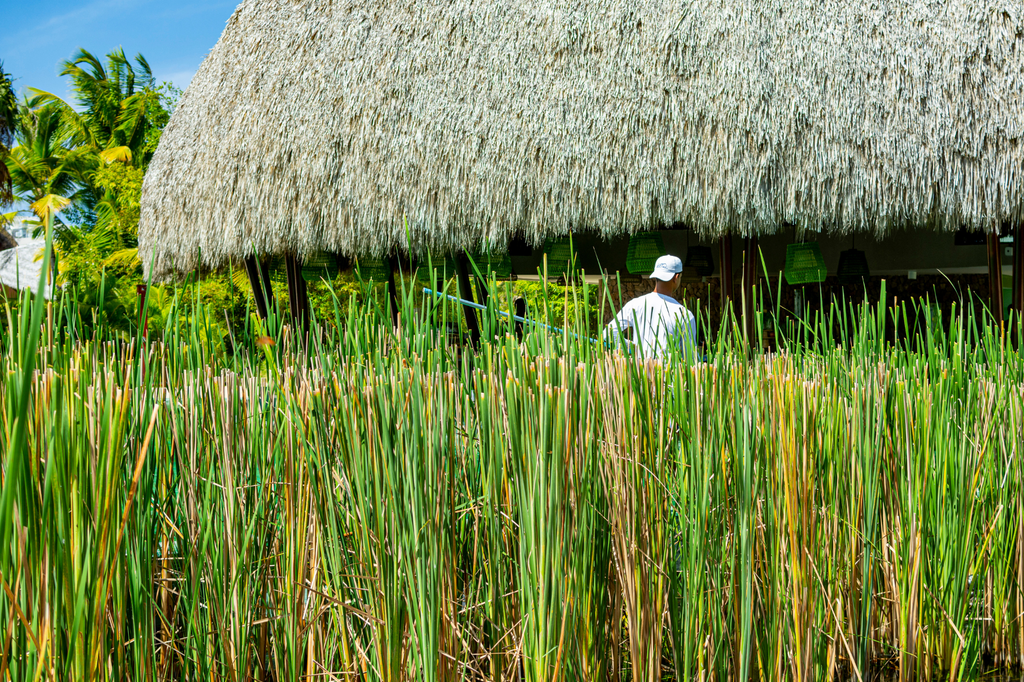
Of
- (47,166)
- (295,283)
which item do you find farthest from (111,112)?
(295,283)

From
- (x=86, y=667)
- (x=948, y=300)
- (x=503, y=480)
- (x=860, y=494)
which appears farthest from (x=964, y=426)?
(x=948, y=300)

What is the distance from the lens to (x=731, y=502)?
1.15m

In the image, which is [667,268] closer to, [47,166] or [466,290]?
[466,290]

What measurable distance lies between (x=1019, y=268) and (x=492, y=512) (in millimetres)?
→ 4956

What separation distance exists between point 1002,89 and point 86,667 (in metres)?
5.20

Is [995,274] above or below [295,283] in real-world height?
below

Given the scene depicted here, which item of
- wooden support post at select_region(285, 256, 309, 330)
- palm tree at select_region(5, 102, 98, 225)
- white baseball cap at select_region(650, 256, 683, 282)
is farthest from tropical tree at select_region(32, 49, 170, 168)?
white baseball cap at select_region(650, 256, 683, 282)

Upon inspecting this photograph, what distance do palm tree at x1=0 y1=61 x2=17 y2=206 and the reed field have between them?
593 inches

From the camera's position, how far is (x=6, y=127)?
13664 millimetres

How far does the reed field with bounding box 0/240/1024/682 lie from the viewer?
0.87 metres

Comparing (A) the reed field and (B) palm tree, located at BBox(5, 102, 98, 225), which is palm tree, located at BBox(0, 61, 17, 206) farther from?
(A) the reed field

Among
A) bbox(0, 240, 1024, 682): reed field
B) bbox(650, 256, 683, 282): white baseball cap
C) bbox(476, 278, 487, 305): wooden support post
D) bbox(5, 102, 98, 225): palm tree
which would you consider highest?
bbox(5, 102, 98, 225): palm tree

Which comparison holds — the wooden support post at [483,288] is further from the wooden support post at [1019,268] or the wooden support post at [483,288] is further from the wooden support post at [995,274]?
the wooden support post at [1019,268]

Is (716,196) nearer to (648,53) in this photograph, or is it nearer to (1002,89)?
(648,53)
